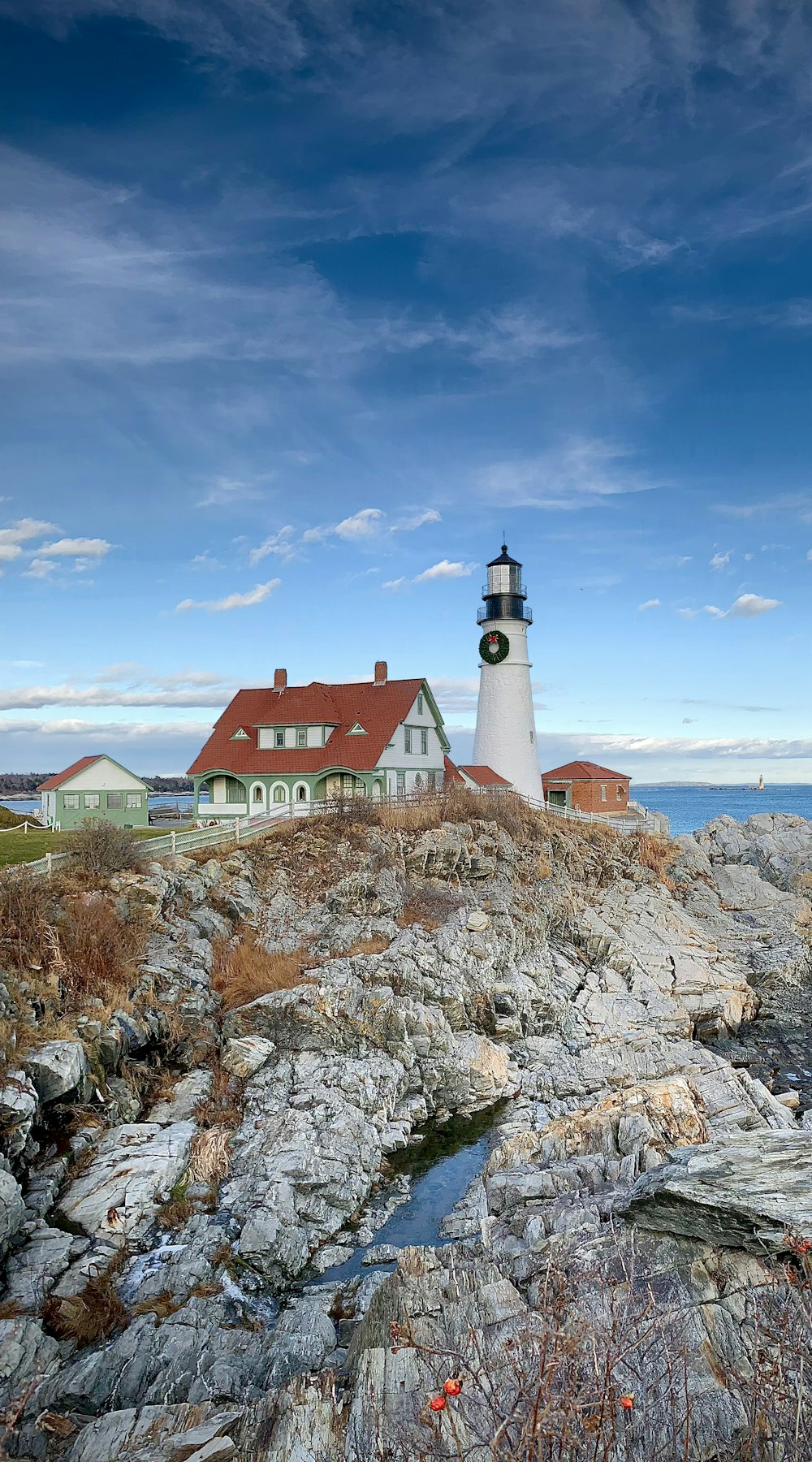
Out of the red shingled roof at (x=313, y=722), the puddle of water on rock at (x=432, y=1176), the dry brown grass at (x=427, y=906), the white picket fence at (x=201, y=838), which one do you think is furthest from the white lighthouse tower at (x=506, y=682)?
the puddle of water on rock at (x=432, y=1176)

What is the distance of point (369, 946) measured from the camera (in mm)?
22328

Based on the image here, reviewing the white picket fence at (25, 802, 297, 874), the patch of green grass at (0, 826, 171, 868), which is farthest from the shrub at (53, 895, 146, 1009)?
the patch of green grass at (0, 826, 171, 868)

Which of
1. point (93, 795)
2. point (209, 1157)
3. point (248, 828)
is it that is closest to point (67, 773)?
point (93, 795)

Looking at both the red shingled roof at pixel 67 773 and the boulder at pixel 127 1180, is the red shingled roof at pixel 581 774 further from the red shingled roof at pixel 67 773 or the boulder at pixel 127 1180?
the boulder at pixel 127 1180

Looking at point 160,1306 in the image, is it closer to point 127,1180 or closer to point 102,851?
point 127,1180

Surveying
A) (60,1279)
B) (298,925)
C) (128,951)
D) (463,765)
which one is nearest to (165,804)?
(463,765)

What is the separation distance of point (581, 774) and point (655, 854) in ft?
38.0

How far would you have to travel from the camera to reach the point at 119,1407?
880 centimetres

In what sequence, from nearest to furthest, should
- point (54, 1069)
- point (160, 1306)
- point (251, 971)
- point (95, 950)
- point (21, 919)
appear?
point (160, 1306), point (54, 1069), point (21, 919), point (95, 950), point (251, 971)

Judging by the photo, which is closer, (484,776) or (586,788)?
(484,776)

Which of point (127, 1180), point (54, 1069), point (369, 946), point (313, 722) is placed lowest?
point (127, 1180)

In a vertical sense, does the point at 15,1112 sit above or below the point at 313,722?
below

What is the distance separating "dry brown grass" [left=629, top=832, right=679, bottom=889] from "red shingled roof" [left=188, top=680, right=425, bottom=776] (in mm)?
12045

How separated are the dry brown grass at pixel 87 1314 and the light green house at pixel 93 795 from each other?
24.2 meters
